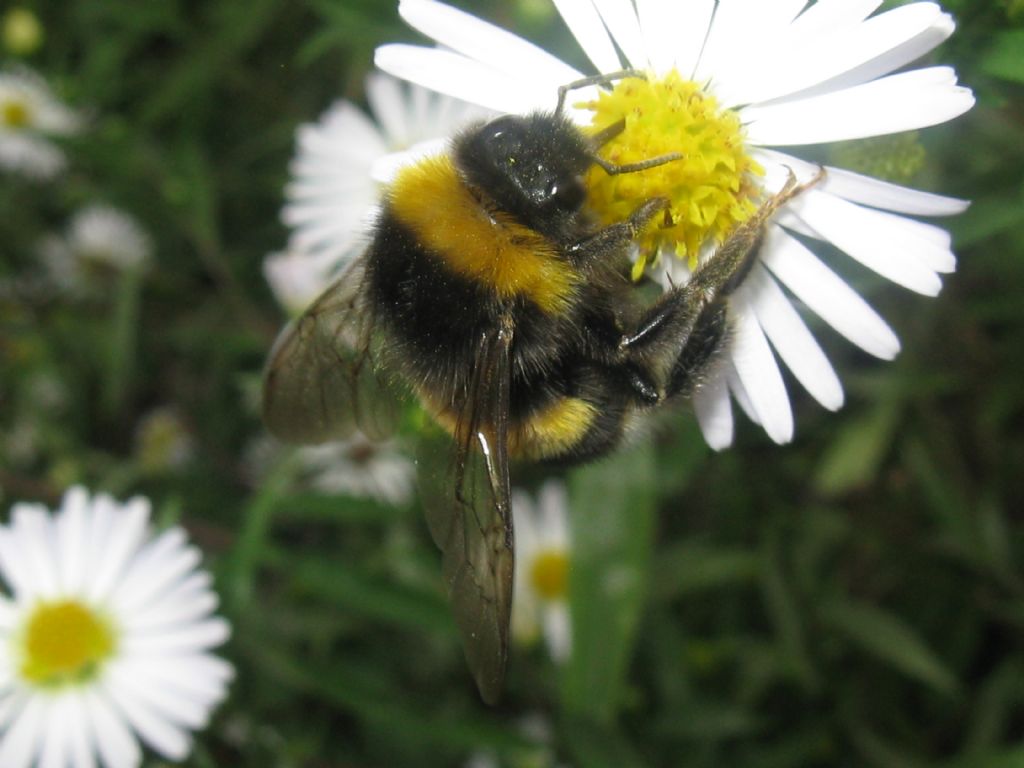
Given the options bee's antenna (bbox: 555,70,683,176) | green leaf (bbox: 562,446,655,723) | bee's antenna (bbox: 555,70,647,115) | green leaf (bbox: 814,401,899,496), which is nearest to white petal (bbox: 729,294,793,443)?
bee's antenna (bbox: 555,70,683,176)

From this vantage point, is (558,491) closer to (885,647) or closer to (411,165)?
(885,647)

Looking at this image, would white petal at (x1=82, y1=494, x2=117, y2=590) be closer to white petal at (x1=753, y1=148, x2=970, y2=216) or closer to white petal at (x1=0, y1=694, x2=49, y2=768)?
white petal at (x1=0, y1=694, x2=49, y2=768)

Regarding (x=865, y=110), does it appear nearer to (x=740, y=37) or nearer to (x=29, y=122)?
(x=740, y=37)

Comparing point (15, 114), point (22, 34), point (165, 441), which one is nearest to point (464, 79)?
point (165, 441)

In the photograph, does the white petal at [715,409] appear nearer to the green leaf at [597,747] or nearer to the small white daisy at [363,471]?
the green leaf at [597,747]

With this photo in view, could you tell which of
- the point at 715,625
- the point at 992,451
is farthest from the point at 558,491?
the point at 992,451

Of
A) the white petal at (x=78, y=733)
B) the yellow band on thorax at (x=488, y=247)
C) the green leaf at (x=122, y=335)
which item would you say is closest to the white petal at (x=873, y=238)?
the yellow band on thorax at (x=488, y=247)
